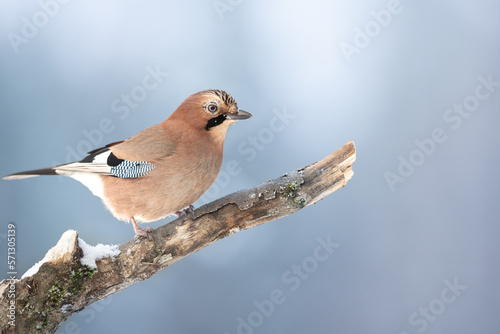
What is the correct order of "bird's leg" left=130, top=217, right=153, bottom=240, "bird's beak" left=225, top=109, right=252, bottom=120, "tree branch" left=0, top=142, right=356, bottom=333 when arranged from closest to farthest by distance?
"tree branch" left=0, top=142, right=356, bottom=333 < "bird's leg" left=130, top=217, right=153, bottom=240 < "bird's beak" left=225, top=109, right=252, bottom=120

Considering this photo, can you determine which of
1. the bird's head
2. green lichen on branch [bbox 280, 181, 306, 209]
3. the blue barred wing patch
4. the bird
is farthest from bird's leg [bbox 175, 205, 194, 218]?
green lichen on branch [bbox 280, 181, 306, 209]

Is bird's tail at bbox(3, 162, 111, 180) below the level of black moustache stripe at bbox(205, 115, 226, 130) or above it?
above

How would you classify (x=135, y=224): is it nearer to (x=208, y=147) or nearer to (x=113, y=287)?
(x=113, y=287)

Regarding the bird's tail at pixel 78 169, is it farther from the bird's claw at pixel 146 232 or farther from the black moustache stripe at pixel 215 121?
the black moustache stripe at pixel 215 121

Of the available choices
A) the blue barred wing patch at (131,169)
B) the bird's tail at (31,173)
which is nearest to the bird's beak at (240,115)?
the blue barred wing patch at (131,169)

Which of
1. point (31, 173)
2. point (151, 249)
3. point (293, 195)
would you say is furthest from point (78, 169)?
point (293, 195)

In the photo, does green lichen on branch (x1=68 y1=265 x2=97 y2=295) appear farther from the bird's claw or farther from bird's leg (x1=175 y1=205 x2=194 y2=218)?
bird's leg (x1=175 y1=205 x2=194 y2=218)

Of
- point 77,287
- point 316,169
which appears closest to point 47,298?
point 77,287
